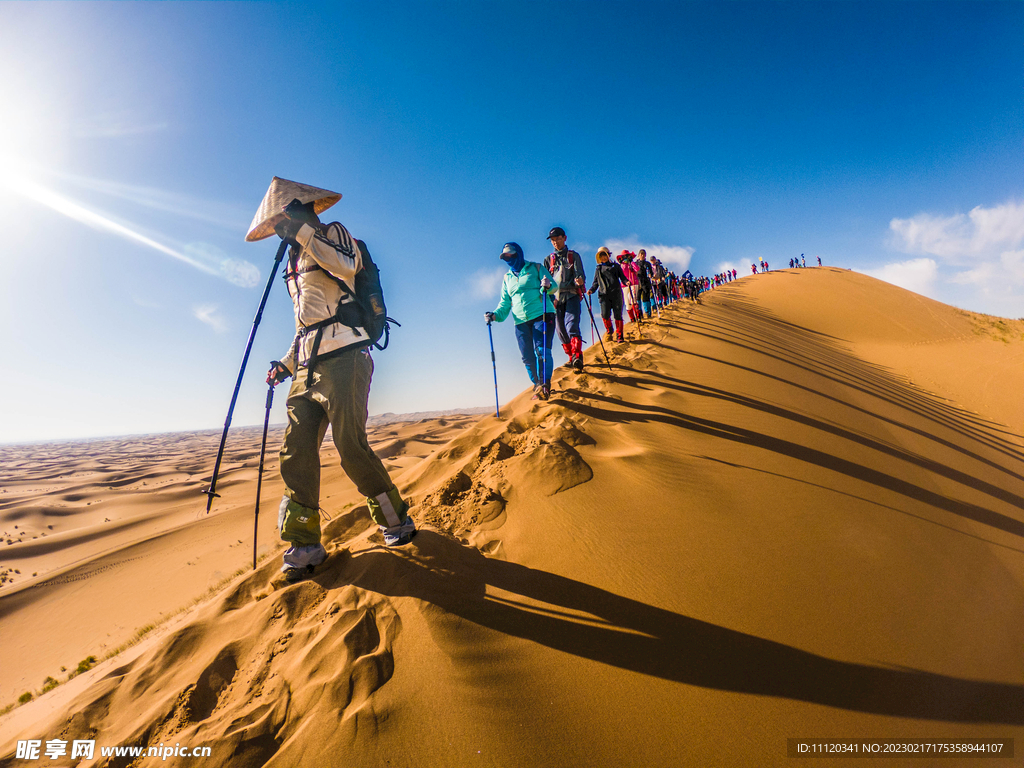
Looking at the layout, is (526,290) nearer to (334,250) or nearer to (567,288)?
(567,288)

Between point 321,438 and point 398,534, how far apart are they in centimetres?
85

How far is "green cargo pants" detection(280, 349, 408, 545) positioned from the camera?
2.52 m

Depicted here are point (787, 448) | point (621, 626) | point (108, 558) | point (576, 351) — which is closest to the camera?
point (621, 626)

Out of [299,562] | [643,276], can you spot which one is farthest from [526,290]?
[643,276]

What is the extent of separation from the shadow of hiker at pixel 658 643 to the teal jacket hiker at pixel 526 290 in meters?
4.07

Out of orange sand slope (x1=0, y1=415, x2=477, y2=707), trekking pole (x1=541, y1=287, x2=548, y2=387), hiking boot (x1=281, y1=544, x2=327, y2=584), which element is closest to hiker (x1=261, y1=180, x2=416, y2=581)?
hiking boot (x1=281, y1=544, x2=327, y2=584)

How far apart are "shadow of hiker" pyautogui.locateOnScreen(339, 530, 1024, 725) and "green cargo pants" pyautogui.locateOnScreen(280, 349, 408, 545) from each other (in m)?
0.40

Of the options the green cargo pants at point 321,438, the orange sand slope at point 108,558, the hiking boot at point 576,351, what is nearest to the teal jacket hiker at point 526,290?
the hiking boot at point 576,351

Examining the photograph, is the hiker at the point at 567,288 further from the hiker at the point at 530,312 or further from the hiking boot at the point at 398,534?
the hiking boot at the point at 398,534

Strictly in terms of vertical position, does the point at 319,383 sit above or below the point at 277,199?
below

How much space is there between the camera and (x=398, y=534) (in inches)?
104

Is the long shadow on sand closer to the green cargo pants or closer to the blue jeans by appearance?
the blue jeans

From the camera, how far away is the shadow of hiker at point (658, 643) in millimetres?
→ 1668

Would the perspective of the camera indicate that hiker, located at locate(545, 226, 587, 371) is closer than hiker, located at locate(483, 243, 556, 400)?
No
